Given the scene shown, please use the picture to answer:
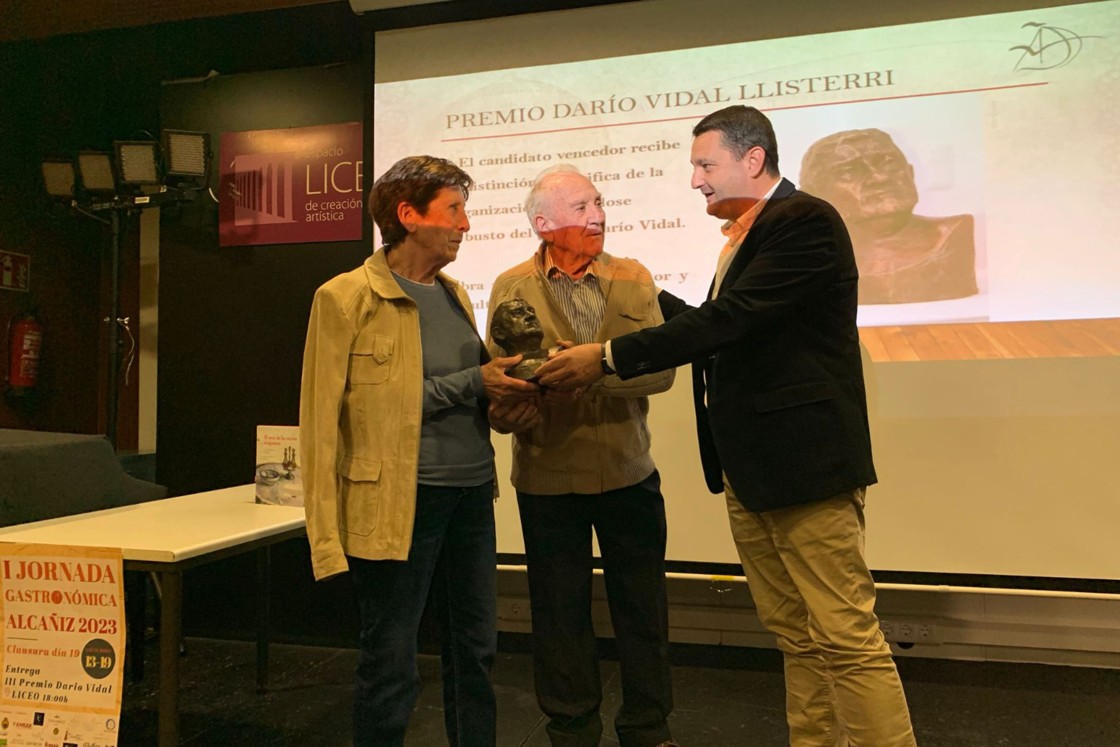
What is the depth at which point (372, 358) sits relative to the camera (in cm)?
146

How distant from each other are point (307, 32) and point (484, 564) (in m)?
2.77

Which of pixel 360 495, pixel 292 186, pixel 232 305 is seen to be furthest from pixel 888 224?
pixel 232 305

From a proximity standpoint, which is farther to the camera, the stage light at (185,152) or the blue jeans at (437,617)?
the stage light at (185,152)

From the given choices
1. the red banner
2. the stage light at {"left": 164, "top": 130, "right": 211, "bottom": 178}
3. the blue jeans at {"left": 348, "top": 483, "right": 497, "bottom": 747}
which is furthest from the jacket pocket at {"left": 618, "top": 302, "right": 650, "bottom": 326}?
the stage light at {"left": 164, "top": 130, "right": 211, "bottom": 178}

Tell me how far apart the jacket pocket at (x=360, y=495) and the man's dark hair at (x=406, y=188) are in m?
0.51

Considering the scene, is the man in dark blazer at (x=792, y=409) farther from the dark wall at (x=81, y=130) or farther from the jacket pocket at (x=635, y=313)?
the dark wall at (x=81, y=130)

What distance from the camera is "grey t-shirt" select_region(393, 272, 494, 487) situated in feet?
4.93

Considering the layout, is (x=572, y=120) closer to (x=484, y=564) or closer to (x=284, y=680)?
(x=484, y=564)

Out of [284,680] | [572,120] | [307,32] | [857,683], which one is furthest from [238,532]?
Result: [307,32]

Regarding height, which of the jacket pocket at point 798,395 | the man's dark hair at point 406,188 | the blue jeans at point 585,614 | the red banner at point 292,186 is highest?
the red banner at point 292,186

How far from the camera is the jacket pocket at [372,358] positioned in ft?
4.80

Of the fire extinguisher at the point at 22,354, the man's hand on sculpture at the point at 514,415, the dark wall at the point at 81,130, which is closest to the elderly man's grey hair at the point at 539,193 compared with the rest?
the man's hand on sculpture at the point at 514,415

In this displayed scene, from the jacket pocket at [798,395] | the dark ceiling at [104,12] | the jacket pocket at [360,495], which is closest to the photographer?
the jacket pocket at [360,495]

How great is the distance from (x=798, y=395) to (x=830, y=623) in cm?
49
